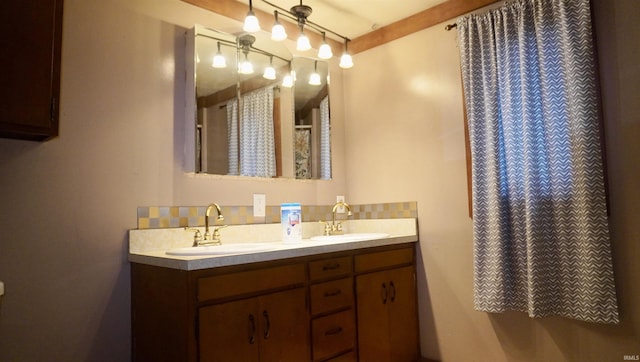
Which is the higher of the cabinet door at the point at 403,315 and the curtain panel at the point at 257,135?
the curtain panel at the point at 257,135

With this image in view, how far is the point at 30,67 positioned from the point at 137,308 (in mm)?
1053

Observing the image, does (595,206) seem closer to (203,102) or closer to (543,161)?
(543,161)

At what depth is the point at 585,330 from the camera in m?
1.95

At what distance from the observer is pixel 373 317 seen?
7.16 ft

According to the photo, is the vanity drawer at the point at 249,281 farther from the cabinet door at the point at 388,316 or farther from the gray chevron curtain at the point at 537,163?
the gray chevron curtain at the point at 537,163

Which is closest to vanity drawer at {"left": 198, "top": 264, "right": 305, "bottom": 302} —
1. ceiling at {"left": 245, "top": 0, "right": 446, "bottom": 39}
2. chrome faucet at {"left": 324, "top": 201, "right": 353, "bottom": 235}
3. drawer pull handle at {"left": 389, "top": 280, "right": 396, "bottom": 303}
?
drawer pull handle at {"left": 389, "top": 280, "right": 396, "bottom": 303}

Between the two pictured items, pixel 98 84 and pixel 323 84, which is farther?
pixel 323 84

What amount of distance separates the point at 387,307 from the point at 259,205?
952mm

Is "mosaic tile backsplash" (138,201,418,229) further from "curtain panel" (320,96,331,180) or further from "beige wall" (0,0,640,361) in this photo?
"curtain panel" (320,96,331,180)

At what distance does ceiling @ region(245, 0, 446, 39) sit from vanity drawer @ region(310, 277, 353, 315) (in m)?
1.67

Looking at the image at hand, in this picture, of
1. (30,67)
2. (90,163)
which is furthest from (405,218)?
(30,67)

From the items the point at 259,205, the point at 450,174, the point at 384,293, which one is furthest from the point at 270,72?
the point at 384,293

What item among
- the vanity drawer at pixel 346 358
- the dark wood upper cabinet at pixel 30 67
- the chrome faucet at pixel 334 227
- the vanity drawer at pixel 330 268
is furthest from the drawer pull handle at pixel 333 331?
the dark wood upper cabinet at pixel 30 67

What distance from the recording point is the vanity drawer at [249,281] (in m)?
1.48
